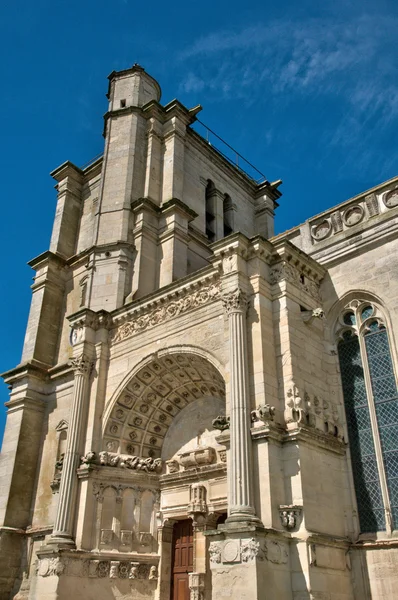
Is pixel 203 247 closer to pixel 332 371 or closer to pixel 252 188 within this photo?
pixel 252 188

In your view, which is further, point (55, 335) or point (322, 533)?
point (55, 335)

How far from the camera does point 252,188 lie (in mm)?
26141

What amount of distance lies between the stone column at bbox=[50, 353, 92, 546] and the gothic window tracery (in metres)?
6.81

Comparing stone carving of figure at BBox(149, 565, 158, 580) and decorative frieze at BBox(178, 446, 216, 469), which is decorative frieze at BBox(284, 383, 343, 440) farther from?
stone carving of figure at BBox(149, 565, 158, 580)

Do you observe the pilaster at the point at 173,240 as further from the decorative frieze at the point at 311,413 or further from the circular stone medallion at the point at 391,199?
the decorative frieze at the point at 311,413

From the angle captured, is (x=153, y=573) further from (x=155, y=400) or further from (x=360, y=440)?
(x=360, y=440)

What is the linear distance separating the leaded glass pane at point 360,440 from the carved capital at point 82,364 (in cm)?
688

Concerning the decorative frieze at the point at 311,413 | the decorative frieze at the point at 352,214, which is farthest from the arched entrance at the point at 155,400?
the decorative frieze at the point at 352,214


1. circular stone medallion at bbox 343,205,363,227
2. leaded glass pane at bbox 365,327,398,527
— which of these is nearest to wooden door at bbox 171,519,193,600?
leaded glass pane at bbox 365,327,398,527

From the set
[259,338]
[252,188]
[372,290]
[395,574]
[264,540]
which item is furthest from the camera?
[252,188]

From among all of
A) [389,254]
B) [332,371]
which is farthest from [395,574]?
[389,254]

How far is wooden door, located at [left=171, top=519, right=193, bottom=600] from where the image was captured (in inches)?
566

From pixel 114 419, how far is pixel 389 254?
818 centimetres

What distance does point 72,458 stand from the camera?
14680 mm
